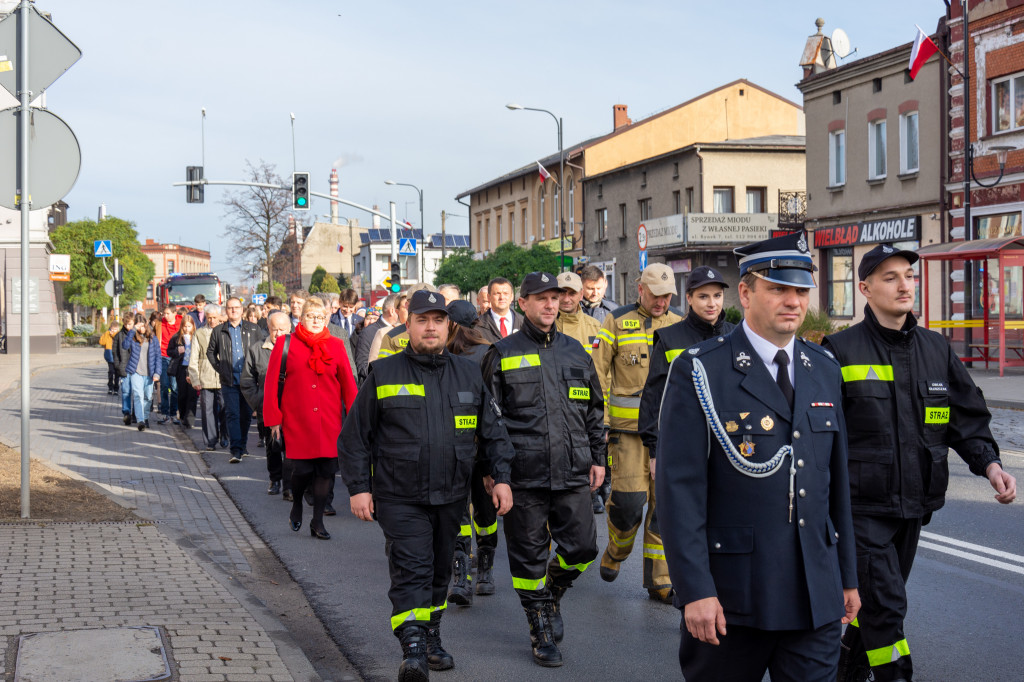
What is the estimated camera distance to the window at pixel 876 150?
3234 centimetres

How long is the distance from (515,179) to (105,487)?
5389 cm

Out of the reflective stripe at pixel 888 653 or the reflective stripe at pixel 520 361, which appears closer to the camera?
the reflective stripe at pixel 888 653

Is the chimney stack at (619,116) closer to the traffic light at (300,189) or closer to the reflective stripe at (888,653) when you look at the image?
the traffic light at (300,189)

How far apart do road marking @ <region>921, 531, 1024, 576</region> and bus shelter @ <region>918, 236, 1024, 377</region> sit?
1477 centimetres

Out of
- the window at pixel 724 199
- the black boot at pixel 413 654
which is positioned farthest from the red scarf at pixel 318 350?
the window at pixel 724 199

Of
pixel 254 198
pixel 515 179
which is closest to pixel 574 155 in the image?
pixel 515 179

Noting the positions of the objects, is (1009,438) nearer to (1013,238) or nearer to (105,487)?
(1013,238)

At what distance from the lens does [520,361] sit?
5.99 m

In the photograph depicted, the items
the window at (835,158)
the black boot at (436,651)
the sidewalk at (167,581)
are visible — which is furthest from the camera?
the window at (835,158)

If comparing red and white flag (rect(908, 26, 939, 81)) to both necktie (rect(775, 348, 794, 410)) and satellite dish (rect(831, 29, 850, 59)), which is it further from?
necktie (rect(775, 348, 794, 410))

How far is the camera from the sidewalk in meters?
5.33

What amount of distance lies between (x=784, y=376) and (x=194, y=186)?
31.6 metres

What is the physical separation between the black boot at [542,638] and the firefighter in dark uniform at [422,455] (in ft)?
1.44

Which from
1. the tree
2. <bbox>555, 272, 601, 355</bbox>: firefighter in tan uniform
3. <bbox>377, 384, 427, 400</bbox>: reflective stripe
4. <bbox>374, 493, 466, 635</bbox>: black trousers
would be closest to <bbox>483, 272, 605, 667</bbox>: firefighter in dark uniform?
<bbox>374, 493, 466, 635</bbox>: black trousers
